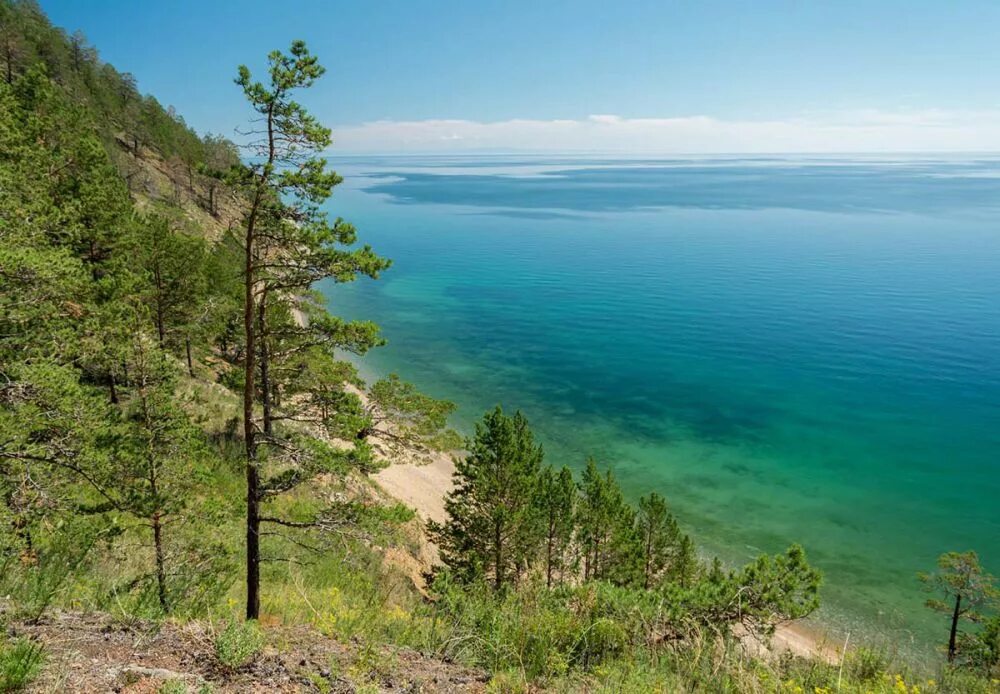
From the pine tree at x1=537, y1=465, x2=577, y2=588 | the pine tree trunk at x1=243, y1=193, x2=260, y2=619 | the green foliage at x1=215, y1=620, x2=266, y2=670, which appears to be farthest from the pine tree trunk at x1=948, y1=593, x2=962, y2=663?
the green foliage at x1=215, y1=620, x2=266, y2=670

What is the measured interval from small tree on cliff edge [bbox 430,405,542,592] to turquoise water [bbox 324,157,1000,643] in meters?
14.7

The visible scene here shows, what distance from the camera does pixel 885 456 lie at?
43125 millimetres

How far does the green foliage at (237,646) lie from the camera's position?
6.40 meters

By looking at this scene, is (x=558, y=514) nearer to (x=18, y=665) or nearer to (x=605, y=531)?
(x=605, y=531)

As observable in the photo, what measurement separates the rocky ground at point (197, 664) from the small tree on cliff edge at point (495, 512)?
14.8 metres

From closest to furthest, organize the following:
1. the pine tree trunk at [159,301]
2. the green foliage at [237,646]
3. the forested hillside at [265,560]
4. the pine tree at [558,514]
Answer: the green foliage at [237,646] < the forested hillside at [265,560] < the pine tree at [558,514] < the pine tree trunk at [159,301]

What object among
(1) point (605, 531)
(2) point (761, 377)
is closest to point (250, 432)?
(1) point (605, 531)

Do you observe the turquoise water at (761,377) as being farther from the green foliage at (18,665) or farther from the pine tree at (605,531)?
the green foliage at (18,665)

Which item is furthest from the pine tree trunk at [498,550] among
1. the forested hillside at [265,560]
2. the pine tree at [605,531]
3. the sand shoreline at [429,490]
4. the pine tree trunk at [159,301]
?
the pine tree trunk at [159,301]

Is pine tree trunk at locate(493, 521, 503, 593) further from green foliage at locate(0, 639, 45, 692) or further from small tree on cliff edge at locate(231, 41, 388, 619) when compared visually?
green foliage at locate(0, 639, 45, 692)

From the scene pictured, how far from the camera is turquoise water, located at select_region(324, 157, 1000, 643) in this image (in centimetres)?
3472

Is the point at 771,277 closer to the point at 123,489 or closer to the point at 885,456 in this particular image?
the point at 885,456

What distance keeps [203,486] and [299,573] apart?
636 centimetres

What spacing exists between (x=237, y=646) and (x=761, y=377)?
197 ft
